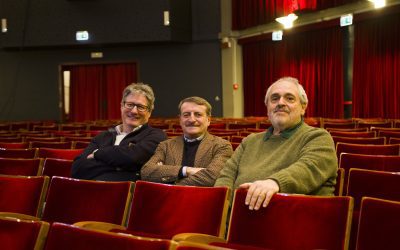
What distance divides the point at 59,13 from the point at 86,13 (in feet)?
2.91

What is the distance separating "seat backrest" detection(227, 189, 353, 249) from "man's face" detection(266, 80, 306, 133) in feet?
2.18

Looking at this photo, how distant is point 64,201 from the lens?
2727mm

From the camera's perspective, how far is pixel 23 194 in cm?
279

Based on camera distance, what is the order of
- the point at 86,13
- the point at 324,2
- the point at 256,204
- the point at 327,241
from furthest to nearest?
the point at 86,13
the point at 324,2
the point at 256,204
the point at 327,241

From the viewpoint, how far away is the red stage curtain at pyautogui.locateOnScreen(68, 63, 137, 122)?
17641 millimetres

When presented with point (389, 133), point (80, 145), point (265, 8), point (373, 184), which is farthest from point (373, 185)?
point (265, 8)

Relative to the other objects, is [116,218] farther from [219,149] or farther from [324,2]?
[324,2]

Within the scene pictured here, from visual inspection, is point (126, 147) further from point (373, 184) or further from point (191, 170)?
point (373, 184)

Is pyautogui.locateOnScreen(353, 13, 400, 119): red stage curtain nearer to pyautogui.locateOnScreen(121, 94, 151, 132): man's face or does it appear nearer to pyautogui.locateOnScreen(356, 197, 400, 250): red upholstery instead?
pyautogui.locateOnScreen(121, 94, 151, 132): man's face

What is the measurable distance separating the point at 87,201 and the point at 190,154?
0.99m

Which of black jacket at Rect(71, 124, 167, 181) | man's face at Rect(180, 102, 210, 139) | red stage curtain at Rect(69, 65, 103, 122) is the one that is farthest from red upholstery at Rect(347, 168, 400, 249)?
red stage curtain at Rect(69, 65, 103, 122)

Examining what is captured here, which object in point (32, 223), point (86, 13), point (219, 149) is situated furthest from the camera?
point (86, 13)

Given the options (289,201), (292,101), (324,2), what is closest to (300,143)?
(292,101)

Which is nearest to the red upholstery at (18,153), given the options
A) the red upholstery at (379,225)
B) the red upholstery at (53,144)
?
the red upholstery at (53,144)
